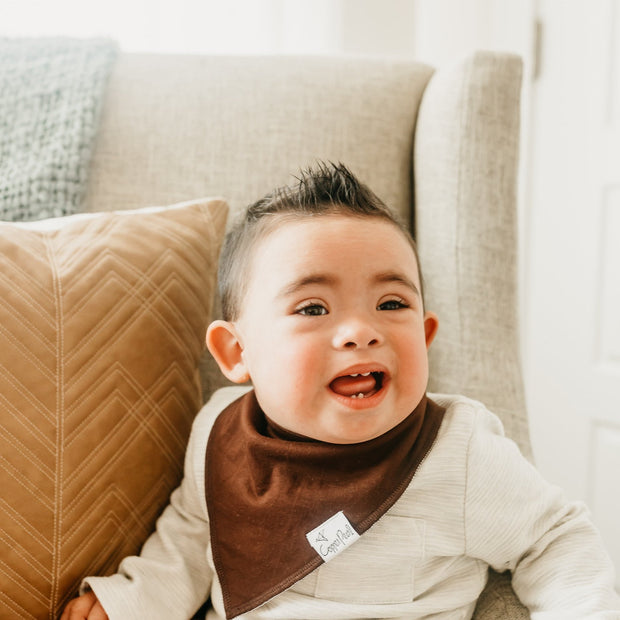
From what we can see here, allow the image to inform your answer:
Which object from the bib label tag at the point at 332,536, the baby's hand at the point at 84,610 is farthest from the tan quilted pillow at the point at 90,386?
the bib label tag at the point at 332,536

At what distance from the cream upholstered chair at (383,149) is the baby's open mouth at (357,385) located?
Result: 0.93 ft

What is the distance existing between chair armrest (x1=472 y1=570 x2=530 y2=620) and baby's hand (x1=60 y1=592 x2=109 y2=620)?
39 cm

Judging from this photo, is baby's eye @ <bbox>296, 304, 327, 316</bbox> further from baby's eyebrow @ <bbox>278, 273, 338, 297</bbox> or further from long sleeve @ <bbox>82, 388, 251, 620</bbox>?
long sleeve @ <bbox>82, 388, 251, 620</bbox>

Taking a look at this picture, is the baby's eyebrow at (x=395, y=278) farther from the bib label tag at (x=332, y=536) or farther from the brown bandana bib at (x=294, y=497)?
the bib label tag at (x=332, y=536)

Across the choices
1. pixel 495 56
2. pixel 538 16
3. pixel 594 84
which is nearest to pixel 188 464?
pixel 495 56

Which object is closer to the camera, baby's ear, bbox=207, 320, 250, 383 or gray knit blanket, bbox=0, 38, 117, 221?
baby's ear, bbox=207, 320, 250, 383

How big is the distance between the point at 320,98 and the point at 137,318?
45 centimetres

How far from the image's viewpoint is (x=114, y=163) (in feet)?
3.24

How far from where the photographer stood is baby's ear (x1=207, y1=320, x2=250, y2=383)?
78 cm

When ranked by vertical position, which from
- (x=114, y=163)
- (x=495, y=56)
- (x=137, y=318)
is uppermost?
(x=495, y=56)

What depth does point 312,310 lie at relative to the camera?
68 centimetres

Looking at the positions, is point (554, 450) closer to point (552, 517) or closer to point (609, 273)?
point (609, 273)

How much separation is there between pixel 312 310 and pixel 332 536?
0.23m

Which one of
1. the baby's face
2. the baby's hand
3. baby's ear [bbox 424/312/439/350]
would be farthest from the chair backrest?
the baby's hand
